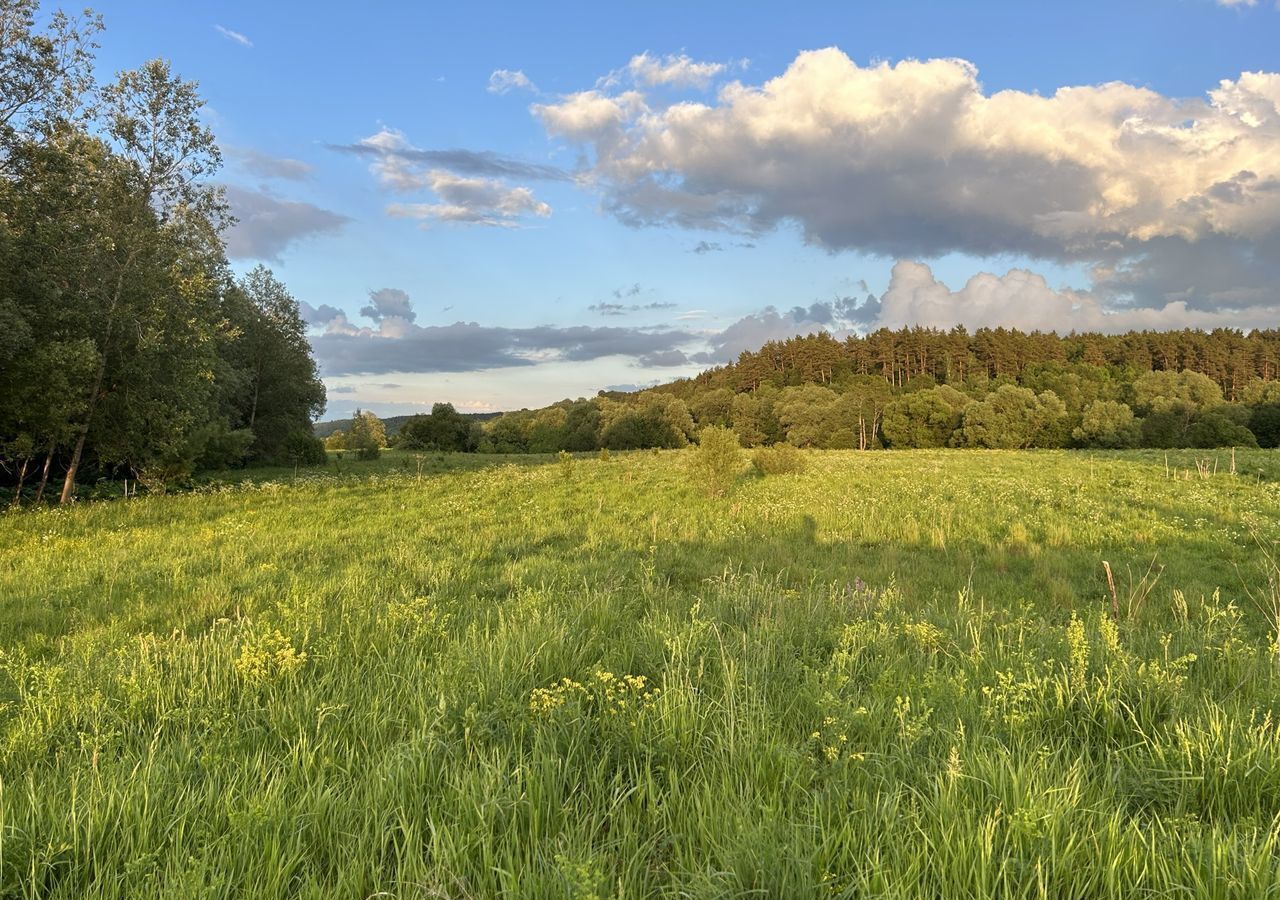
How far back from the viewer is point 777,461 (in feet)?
103

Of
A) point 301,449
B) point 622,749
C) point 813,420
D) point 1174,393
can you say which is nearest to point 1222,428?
point 1174,393

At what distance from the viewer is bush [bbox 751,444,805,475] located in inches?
1236

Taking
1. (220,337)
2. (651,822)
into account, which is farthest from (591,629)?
→ (220,337)

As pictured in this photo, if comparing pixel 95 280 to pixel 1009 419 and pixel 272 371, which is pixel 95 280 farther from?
pixel 1009 419

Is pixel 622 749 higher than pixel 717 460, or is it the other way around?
pixel 717 460

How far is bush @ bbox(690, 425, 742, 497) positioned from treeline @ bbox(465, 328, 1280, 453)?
47.1 m

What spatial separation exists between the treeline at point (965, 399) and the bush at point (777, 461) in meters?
36.8

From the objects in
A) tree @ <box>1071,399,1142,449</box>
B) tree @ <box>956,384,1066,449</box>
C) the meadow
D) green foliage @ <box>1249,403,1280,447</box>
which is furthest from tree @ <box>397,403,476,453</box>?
green foliage @ <box>1249,403,1280,447</box>

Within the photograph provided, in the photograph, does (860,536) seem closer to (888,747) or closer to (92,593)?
(888,747)

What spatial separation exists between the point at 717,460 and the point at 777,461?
1012 centimetres

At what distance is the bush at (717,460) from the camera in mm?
22344

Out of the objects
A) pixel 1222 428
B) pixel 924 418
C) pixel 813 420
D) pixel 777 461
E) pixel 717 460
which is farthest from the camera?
pixel 813 420

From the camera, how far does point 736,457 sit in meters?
22.7

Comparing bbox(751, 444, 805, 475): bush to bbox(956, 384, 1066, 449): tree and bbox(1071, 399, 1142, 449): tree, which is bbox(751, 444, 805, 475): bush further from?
bbox(1071, 399, 1142, 449): tree
